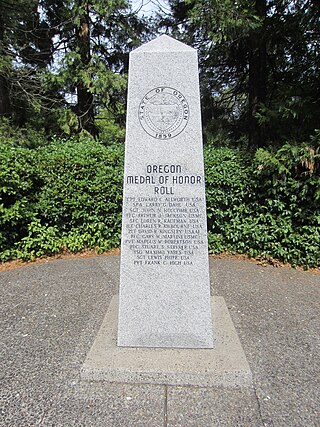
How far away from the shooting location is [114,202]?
5250 mm

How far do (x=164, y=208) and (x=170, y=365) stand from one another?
122 cm

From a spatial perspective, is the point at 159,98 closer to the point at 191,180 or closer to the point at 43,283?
the point at 191,180

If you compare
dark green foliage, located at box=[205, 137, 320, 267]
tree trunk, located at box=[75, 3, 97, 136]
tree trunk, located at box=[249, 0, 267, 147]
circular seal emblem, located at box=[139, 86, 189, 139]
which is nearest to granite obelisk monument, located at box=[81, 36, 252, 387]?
circular seal emblem, located at box=[139, 86, 189, 139]

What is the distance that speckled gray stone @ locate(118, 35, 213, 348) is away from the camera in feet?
8.05

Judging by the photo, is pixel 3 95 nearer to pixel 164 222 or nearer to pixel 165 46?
pixel 165 46

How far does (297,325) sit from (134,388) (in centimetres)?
185

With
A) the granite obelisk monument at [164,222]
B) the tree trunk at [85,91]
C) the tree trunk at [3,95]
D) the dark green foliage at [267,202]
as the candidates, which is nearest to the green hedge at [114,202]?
the dark green foliage at [267,202]

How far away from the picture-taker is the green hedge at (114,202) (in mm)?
4707

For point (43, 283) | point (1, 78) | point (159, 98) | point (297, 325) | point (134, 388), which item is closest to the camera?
point (134, 388)

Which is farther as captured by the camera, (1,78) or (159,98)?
(1,78)

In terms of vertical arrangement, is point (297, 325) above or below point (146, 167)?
below

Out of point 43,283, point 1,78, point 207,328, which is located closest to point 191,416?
point 207,328

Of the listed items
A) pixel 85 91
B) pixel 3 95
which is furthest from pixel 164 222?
pixel 3 95

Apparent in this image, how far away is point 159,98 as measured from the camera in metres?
2.46
